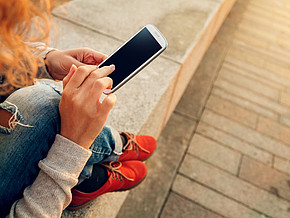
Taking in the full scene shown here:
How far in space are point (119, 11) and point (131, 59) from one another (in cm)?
152

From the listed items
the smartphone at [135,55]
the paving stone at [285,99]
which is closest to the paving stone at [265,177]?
the paving stone at [285,99]

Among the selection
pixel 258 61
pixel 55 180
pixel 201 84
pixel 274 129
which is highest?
pixel 55 180

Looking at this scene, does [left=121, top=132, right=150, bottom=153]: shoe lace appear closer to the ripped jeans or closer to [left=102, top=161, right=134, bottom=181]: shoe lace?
[left=102, top=161, right=134, bottom=181]: shoe lace

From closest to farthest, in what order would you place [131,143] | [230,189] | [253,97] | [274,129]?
[131,143]
[230,189]
[274,129]
[253,97]

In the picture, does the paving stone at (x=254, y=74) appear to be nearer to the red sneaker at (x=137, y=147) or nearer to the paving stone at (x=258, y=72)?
the paving stone at (x=258, y=72)

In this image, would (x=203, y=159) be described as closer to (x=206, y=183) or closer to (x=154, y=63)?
(x=206, y=183)

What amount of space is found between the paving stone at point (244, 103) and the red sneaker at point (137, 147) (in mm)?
1383

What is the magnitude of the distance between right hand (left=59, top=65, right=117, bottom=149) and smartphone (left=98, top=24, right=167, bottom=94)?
0.18 metres

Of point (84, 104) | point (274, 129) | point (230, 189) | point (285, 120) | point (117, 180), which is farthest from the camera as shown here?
point (285, 120)

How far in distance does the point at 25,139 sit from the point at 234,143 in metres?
1.80

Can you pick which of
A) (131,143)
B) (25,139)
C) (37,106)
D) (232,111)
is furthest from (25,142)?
(232,111)

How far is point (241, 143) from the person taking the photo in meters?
2.18

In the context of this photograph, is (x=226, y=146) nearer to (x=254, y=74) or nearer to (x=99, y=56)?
(x=254, y=74)

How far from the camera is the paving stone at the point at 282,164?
2.06 metres
